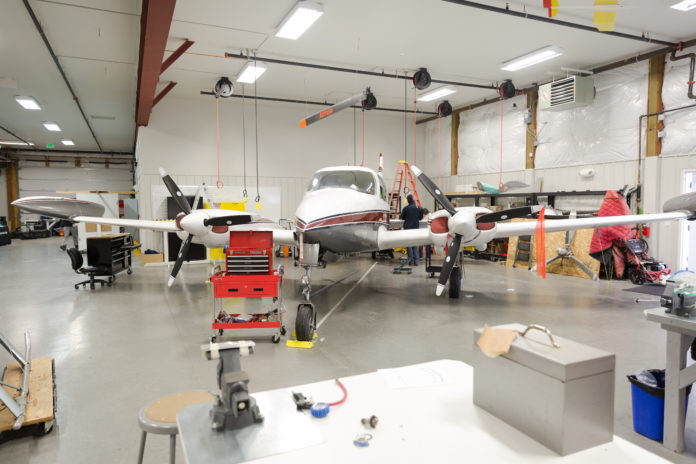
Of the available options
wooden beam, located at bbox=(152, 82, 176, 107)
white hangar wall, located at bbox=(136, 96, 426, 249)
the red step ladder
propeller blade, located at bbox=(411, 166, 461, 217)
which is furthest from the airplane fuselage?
wooden beam, located at bbox=(152, 82, 176, 107)

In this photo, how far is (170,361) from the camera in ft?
14.6

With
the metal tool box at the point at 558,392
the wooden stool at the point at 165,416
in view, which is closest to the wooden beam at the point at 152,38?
the wooden stool at the point at 165,416

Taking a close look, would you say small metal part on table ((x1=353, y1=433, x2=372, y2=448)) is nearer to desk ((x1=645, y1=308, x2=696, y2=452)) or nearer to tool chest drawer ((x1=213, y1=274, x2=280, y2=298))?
desk ((x1=645, y1=308, x2=696, y2=452))

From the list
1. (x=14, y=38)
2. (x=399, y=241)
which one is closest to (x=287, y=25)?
(x=399, y=241)

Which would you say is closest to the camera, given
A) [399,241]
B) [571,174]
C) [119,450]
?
[119,450]

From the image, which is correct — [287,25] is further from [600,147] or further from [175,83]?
[600,147]

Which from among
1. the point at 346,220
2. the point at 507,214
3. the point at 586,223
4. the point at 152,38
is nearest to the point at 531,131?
the point at 586,223

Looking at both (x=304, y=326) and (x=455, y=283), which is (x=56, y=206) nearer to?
(x=304, y=326)

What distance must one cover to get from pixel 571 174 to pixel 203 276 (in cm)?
1004

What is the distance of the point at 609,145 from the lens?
9.93m

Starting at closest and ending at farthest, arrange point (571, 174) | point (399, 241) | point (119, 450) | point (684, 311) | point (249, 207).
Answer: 1. point (684, 311)
2. point (119, 450)
3. point (399, 241)
4. point (571, 174)
5. point (249, 207)

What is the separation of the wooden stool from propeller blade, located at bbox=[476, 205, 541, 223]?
4.53 m

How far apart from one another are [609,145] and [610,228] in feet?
8.00

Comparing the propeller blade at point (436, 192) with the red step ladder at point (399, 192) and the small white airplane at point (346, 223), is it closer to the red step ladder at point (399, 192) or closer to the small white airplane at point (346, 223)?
the small white airplane at point (346, 223)
